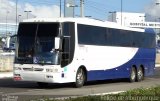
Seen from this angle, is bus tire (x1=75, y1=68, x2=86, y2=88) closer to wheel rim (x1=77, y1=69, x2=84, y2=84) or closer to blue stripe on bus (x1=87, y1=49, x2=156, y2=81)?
wheel rim (x1=77, y1=69, x2=84, y2=84)

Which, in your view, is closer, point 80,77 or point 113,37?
point 80,77

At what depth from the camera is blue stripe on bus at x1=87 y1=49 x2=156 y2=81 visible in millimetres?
24742

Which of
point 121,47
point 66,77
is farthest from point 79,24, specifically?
point 121,47

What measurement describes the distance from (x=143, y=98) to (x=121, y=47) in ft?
46.0

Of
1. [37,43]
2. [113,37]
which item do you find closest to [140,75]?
[113,37]

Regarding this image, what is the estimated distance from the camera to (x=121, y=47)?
27312mm

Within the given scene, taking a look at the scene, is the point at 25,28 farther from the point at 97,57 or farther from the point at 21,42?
the point at 97,57

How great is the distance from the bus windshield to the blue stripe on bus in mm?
2863

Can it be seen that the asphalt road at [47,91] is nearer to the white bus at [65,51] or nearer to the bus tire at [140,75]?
the white bus at [65,51]

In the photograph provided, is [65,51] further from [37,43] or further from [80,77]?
[80,77]

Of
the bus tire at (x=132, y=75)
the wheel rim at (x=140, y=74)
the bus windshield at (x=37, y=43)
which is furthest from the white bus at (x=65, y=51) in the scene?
the wheel rim at (x=140, y=74)

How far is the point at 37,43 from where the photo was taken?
71.9 ft

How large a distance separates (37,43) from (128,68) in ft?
25.0

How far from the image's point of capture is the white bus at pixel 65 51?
2170 cm
